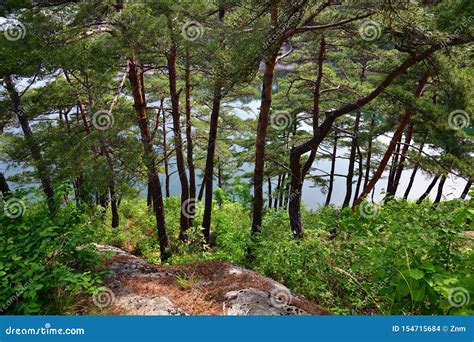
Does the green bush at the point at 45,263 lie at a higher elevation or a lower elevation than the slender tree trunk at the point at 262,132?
lower

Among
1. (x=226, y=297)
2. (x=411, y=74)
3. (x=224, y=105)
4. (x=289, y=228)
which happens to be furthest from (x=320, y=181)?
(x=226, y=297)

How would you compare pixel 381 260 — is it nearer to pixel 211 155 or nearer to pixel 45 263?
pixel 45 263

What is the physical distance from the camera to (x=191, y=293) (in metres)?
4.69

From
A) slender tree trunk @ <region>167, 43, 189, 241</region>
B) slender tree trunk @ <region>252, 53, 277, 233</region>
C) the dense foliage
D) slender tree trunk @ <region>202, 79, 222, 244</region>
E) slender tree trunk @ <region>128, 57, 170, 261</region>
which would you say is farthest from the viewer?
slender tree trunk @ <region>202, 79, 222, 244</region>

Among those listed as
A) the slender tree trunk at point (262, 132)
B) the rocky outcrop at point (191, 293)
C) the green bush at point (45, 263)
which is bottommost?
the rocky outcrop at point (191, 293)

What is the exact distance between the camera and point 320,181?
898 inches

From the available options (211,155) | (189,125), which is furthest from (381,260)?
(189,125)

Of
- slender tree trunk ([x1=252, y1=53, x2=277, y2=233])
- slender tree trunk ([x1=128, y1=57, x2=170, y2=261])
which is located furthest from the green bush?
slender tree trunk ([x1=252, y1=53, x2=277, y2=233])

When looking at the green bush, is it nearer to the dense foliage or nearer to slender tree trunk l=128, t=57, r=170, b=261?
the dense foliage

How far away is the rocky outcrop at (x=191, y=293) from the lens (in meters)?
4.18

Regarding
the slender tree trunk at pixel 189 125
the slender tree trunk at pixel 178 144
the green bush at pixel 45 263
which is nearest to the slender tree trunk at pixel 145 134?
the slender tree trunk at pixel 178 144

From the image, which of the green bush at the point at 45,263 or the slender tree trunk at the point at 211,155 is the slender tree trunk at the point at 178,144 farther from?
the green bush at the point at 45,263

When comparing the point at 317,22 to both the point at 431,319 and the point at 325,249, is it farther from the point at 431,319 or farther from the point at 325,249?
the point at 431,319

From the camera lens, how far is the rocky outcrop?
418cm
